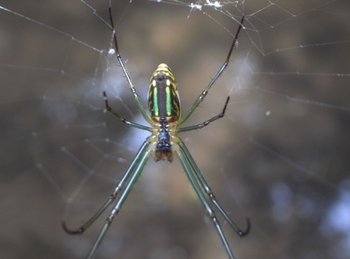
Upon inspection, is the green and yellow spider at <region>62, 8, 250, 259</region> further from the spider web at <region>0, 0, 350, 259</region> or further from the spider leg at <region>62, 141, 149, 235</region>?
the spider web at <region>0, 0, 350, 259</region>

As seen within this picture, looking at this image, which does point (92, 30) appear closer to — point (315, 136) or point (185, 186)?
point (185, 186)

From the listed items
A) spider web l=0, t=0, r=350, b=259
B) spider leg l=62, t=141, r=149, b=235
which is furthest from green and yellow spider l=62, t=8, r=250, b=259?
spider web l=0, t=0, r=350, b=259

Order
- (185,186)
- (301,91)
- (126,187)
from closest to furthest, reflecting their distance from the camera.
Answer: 1. (126,187)
2. (185,186)
3. (301,91)

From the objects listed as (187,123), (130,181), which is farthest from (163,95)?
(187,123)

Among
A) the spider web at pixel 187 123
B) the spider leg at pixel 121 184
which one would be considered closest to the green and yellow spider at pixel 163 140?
the spider leg at pixel 121 184

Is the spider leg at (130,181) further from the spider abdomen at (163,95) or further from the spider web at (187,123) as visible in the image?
the spider web at (187,123)

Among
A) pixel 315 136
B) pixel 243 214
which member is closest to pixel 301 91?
pixel 315 136
